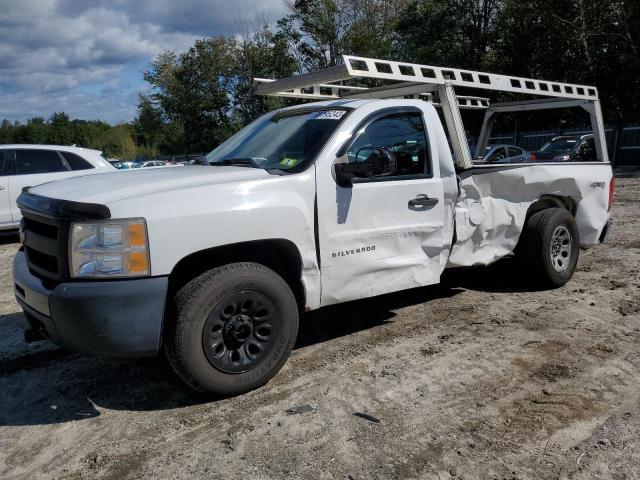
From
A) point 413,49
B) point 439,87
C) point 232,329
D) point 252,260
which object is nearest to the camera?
point 232,329

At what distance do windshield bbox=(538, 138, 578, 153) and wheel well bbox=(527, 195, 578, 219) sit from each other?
37.1 ft

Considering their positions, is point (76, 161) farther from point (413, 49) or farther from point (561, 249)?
point (413, 49)

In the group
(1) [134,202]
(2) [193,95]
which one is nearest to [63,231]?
(1) [134,202]

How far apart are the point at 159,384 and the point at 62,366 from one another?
0.93 m

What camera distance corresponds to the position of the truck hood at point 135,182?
3.27 metres

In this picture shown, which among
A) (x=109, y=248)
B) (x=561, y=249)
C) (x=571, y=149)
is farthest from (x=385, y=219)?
(x=571, y=149)

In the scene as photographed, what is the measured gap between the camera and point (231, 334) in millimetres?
3516

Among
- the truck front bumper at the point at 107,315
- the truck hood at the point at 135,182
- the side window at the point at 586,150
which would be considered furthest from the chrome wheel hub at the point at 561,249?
the side window at the point at 586,150

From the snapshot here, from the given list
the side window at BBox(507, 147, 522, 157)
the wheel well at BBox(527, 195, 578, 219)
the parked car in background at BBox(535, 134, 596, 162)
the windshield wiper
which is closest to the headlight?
the windshield wiper

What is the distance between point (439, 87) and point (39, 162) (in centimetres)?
784

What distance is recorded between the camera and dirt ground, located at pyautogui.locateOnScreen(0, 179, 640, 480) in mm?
2883

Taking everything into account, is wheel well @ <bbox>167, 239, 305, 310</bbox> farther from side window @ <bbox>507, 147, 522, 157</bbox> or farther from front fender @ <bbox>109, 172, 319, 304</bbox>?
side window @ <bbox>507, 147, 522, 157</bbox>

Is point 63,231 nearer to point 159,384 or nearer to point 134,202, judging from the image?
point 134,202

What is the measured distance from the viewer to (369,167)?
3.89 meters
